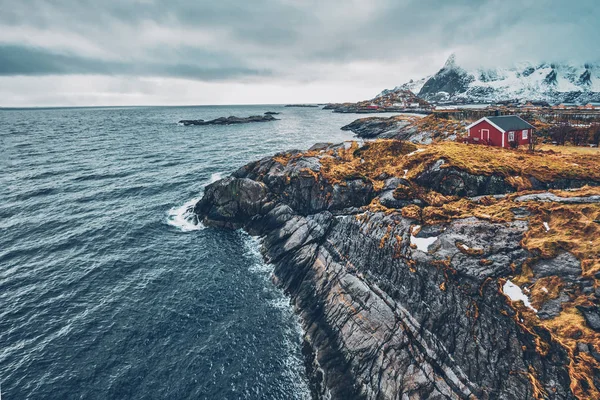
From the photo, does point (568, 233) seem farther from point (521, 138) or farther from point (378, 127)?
point (378, 127)

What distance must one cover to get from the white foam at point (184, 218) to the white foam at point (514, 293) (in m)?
32.1

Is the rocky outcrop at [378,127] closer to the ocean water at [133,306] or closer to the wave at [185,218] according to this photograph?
the wave at [185,218]

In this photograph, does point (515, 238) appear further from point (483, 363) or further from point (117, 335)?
point (117, 335)

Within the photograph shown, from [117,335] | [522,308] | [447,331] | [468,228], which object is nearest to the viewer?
[522,308]

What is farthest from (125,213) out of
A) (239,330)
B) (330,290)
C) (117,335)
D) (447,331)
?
(447,331)

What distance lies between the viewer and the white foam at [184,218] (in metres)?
35.5

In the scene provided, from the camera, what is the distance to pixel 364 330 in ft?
56.2

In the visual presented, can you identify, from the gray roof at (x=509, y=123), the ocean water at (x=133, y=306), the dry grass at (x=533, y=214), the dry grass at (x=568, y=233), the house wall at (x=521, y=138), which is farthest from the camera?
the house wall at (x=521, y=138)

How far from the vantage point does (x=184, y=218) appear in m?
37.5

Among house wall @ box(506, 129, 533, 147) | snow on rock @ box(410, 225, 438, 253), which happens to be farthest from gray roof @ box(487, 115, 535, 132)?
snow on rock @ box(410, 225, 438, 253)

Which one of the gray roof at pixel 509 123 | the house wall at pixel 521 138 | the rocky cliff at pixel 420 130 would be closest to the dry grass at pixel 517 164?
the gray roof at pixel 509 123

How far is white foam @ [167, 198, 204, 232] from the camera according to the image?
35469mm

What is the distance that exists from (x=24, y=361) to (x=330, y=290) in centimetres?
2143

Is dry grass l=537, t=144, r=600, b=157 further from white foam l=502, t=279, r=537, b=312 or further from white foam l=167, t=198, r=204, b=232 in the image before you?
white foam l=167, t=198, r=204, b=232
